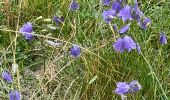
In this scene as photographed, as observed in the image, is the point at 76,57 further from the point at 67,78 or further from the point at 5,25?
the point at 5,25

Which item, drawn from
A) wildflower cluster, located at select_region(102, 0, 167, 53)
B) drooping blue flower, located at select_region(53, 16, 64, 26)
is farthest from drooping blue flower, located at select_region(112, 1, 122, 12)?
drooping blue flower, located at select_region(53, 16, 64, 26)

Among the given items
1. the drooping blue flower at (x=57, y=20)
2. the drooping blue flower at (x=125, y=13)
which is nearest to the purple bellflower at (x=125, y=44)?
the drooping blue flower at (x=125, y=13)

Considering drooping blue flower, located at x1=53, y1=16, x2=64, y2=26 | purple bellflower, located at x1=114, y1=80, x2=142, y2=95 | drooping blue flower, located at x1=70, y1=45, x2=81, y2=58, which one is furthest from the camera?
drooping blue flower, located at x1=53, y1=16, x2=64, y2=26

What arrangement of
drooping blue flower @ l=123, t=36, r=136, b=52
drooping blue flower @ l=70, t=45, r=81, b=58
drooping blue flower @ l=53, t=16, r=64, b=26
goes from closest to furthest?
drooping blue flower @ l=123, t=36, r=136, b=52, drooping blue flower @ l=70, t=45, r=81, b=58, drooping blue flower @ l=53, t=16, r=64, b=26

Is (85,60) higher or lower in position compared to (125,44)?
lower

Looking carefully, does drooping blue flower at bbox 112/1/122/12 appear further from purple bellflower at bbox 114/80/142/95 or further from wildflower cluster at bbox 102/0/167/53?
purple bellflower at bbox 114/80/142/95

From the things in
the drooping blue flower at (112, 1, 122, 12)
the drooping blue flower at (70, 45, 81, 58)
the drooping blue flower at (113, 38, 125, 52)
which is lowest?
the drooping blue flower at (70, 45, 81, 58)

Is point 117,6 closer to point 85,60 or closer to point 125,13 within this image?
point 125,13

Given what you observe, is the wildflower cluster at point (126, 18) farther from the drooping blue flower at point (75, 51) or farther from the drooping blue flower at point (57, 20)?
the drooping blue flower at point (57, 20)

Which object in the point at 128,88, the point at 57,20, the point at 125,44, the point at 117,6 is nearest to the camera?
the point at 128,88

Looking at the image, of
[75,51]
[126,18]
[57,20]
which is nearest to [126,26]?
[126,18]
